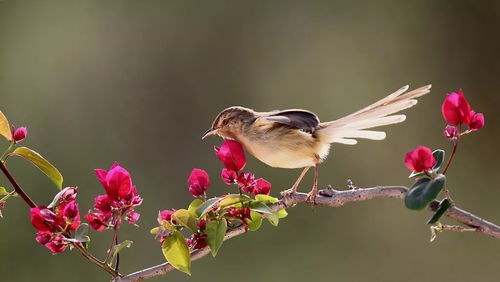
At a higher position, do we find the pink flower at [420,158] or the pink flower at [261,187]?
the pink flower at [420,158]

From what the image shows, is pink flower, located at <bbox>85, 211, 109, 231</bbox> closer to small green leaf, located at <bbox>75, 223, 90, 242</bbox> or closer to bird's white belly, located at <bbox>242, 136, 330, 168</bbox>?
small green leaf, located at <bbox>75, 223, 90, 242</bbox>

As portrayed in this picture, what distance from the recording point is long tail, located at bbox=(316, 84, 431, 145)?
4.22ft

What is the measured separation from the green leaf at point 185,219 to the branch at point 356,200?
0.05 m

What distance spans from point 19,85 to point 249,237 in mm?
1917

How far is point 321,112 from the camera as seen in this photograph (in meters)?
4.40

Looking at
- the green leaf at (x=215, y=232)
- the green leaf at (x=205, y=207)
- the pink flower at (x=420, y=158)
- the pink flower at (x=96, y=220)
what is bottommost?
the green leaf at (x=215, y=232)

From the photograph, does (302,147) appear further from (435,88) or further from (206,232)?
(435,88)

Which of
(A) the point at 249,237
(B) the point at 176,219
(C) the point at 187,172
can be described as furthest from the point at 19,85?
(B) the point at 176,219

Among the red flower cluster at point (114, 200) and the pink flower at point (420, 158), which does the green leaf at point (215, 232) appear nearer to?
the red flower cluster at point (114, 200)

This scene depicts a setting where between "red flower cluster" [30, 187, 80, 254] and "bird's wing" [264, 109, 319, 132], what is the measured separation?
0.68 m

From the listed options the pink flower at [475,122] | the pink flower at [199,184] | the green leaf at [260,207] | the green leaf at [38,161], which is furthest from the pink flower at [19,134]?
the pink flower at [475,122]

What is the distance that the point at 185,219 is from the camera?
117 cm

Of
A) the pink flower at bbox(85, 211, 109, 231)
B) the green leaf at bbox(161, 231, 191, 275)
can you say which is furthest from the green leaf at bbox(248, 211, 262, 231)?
the pink flower at bbox(85, 211, 109, 231)

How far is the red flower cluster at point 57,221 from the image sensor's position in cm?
117
